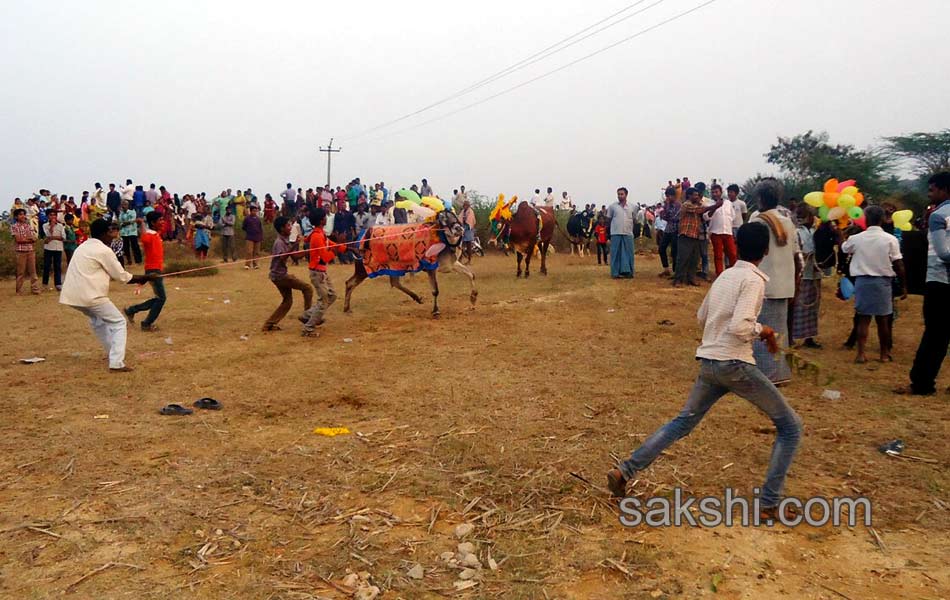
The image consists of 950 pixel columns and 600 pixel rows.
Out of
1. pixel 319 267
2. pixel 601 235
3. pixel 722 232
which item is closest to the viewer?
pixel 319 267

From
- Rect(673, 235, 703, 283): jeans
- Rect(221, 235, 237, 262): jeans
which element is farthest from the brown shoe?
Rect(221, 235, 237, 262): jeans

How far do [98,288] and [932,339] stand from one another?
24.4 feet

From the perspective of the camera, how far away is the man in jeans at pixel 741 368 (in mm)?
3617

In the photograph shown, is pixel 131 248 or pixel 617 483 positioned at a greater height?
pixel 131 248

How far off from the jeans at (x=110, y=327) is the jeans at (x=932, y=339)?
7239 mm

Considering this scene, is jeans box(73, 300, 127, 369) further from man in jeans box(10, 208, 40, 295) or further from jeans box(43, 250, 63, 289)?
jeans box(43, 250, 63, 289)

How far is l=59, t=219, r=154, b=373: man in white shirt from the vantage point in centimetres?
696

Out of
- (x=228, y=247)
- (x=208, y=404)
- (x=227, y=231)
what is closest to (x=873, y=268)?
(x=208, y=404)

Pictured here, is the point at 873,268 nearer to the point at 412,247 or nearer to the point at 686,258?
the point at 412,247

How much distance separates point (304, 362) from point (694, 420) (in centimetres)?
481

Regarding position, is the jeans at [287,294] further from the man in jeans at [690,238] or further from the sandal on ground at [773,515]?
the sandal on ground at [773,515]

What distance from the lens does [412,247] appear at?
10.0 metres

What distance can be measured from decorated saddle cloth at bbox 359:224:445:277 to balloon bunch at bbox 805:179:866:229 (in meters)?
4.92

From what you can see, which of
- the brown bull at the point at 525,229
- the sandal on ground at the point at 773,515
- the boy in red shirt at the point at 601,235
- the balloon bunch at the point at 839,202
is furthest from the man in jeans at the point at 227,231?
the sandal on ground at the point at 773,515
